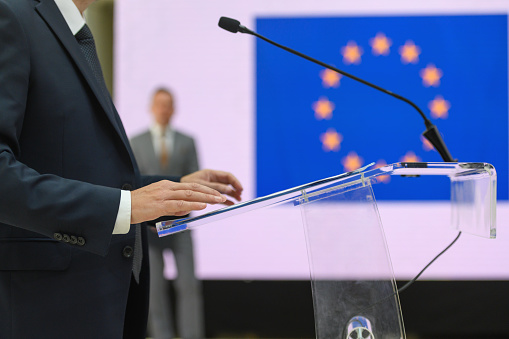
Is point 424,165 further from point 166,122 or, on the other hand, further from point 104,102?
point 166,122

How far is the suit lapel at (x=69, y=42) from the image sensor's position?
3.02 feet

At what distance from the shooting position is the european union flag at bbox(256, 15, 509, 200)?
319 cm

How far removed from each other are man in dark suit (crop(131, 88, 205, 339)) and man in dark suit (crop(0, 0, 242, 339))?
84.6 inches

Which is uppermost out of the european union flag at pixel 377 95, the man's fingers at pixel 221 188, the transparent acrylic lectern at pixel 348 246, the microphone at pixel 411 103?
the european union flag at pixel 377 95

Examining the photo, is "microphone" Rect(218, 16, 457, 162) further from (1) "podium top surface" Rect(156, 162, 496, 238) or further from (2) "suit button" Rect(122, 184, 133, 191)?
(2) "suit button" Rect(122, 184, 133, 191)

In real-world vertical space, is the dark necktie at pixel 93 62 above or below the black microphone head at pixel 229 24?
below

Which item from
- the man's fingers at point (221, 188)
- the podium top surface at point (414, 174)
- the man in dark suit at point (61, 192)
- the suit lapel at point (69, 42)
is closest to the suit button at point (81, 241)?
the man in dark suit at point (61, 192)

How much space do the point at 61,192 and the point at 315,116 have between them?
262cm

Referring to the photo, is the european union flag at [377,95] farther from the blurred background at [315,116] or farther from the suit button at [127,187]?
the suit button at [127,187]

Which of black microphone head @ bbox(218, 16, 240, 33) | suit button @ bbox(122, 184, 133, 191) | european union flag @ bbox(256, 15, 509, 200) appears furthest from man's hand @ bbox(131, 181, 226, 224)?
european union flag @ bbox(256, 15, 509, 200)

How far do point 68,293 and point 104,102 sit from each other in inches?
14.5

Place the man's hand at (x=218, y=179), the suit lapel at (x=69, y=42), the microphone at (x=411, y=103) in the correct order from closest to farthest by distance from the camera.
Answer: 1. the suit lapel at (x=69, y=42)
2. the microphone at (x=411, y=103)
3. the man's hand at (x=218, y=179)

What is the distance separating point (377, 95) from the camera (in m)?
3.26

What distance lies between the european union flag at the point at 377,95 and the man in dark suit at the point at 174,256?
1.76 feet
